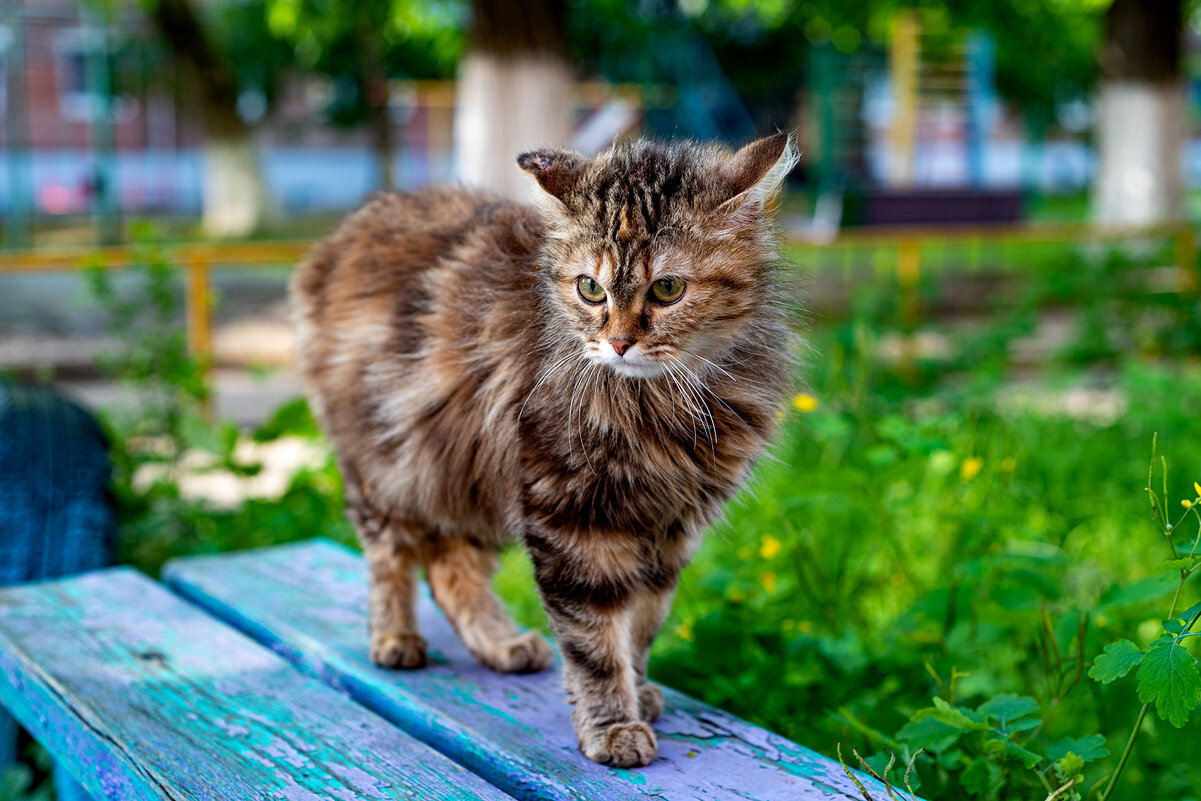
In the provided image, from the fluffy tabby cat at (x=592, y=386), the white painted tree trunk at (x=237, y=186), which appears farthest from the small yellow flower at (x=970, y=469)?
the white painted tree trunk at (x=237, y=186)

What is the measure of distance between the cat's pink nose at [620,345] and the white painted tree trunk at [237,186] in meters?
17.6

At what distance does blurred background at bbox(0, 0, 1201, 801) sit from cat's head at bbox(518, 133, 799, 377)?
0.87 ft

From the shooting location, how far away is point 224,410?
749cm

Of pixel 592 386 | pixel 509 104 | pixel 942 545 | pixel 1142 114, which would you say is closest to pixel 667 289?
pixel 592 386

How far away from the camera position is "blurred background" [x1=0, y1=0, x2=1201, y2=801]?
2.83m

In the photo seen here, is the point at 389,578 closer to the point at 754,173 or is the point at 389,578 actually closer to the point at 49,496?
the point at 754,173

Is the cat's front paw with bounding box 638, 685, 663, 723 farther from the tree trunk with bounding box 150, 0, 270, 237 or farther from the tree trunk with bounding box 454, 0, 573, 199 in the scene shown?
the tree trunk with bounding box 150, 0, 270, 237

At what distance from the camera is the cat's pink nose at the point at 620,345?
2111 millimetres

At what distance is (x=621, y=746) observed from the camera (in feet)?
6.88

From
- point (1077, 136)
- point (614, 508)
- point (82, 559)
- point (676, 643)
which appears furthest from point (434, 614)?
point (1077, 136)

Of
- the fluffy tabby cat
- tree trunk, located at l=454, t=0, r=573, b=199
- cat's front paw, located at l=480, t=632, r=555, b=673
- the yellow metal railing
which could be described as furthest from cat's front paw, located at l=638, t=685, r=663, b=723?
tree trunk, located at l=454, t=0, r=573, b=199

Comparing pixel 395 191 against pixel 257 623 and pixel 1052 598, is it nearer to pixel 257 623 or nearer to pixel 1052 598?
pixel 257 623

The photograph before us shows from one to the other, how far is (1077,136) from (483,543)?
37.3 m

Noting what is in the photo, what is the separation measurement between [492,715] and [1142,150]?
10841mm
